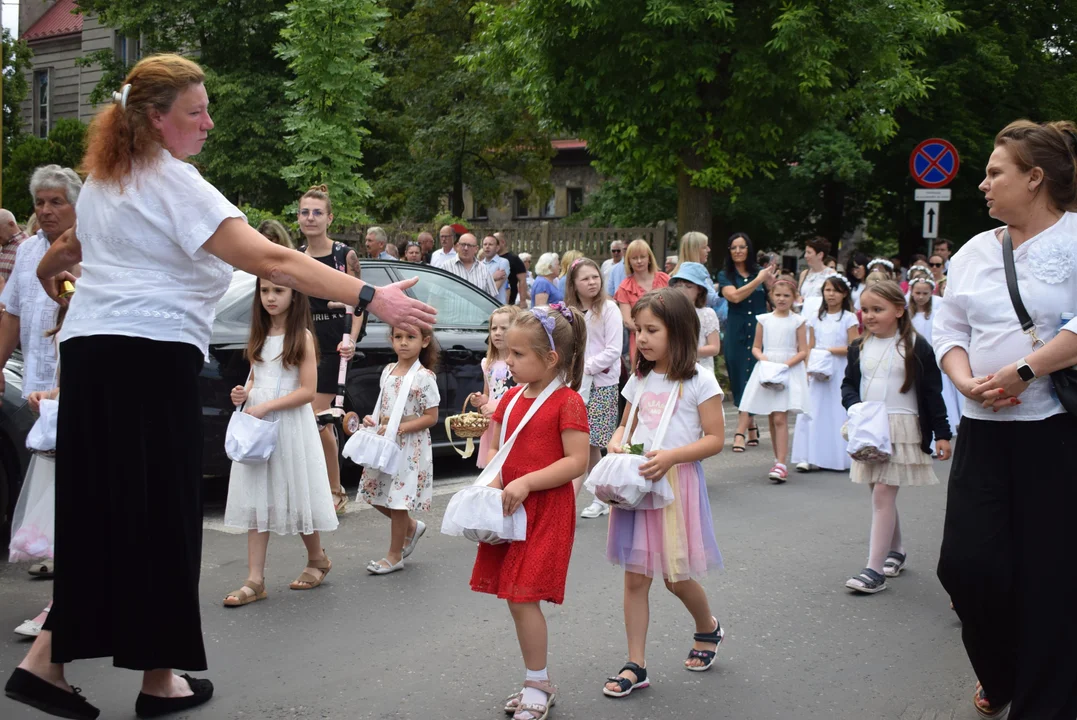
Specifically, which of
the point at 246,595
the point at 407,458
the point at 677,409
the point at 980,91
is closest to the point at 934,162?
the point at 980,91

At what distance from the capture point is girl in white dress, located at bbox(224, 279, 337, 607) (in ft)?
20.2

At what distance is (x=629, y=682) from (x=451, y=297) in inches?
230

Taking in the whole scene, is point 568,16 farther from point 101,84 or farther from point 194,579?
point 101,84

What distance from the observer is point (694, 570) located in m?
5.02

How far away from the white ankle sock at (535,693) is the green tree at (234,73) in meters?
27.9

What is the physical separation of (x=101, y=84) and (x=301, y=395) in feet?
102

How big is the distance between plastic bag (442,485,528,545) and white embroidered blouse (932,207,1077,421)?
175cm

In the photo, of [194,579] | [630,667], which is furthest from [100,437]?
[630,667]

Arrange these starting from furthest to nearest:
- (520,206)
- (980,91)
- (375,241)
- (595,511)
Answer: (520,206), (980,91), (375,241), (595,511)

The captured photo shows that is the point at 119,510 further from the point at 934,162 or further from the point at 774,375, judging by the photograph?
the point at 934,162

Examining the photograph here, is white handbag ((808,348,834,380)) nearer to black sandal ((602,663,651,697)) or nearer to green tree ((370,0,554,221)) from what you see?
black sandal ((602,663,651,697))

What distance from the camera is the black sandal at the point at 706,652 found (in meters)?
5.16

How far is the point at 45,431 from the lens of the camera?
5559 mm

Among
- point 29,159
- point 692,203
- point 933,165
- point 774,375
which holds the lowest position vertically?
point 774,375
